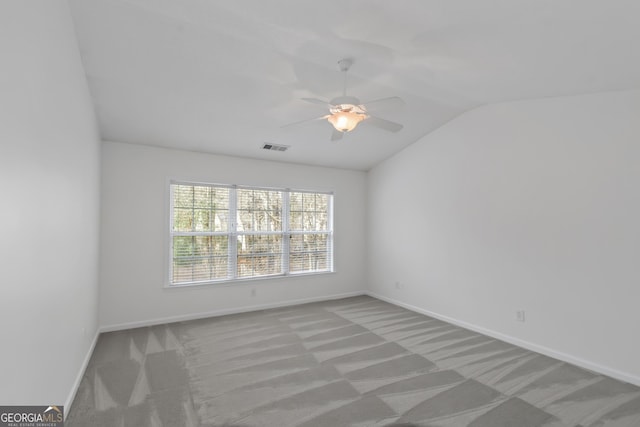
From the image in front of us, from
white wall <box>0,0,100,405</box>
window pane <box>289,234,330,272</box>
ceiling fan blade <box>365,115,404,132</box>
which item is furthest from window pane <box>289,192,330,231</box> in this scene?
white wall <box>0,0,100,405</box>

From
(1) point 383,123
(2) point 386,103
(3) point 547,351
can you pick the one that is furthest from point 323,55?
(3) point 547,351

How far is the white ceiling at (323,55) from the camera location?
82.0 inches

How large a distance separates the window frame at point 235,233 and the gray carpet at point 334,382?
0.84 m

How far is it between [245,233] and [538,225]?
3875mm

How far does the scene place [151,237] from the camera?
4.29m

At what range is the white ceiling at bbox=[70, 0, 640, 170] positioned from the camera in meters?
2.08

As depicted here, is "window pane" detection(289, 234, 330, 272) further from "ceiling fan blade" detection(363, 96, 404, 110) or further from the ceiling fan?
"ceiling fan blade" detection(363, 96, 404, 110)

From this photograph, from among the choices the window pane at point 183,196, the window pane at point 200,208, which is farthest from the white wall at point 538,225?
the window pane at point 183,196

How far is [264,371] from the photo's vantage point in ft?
9.72

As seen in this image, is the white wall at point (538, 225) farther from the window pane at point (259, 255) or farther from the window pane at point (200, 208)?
the window pane at point (200, 208)

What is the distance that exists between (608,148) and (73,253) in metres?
4.72

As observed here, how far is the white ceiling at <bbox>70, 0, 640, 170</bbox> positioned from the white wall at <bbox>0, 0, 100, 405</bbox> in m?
0.45

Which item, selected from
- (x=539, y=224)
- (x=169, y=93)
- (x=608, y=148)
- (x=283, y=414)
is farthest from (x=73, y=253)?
(x=608, y=148)

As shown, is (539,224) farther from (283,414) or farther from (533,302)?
(283,414)
